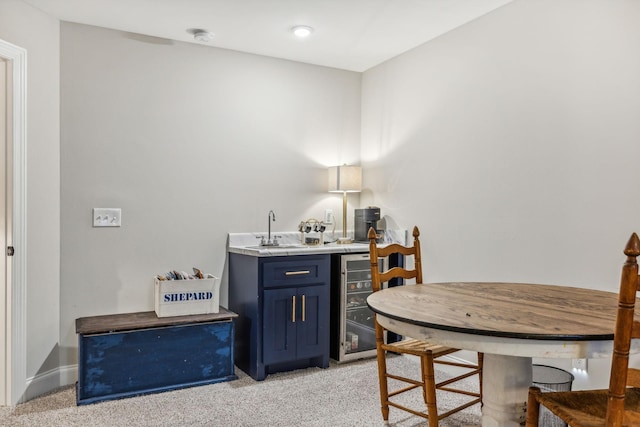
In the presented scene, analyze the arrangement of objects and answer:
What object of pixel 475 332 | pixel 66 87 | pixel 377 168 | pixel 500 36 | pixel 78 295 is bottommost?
pixel 78 295

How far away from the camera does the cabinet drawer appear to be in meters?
3.11

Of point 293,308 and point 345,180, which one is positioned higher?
point 345,180

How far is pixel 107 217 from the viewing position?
10.3 feet

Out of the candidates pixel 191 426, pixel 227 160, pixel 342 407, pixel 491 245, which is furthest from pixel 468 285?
pixel 227 160

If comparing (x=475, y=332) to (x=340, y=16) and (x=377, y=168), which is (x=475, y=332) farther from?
(x=377, y=168)

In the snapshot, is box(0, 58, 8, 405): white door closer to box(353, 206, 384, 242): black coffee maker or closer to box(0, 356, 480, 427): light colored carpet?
box(0, 356, 480, 427): light colored carpet

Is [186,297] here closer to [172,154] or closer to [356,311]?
[172,154]

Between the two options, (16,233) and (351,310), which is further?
(351,310)

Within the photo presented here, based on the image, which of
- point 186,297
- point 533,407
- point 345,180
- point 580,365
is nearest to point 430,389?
point 533,407

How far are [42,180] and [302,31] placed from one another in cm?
188

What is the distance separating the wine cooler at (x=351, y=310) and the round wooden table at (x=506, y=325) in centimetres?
125

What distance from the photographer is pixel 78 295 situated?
306 centimetres

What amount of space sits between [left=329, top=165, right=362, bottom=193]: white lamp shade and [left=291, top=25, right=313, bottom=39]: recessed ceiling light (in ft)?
3.50

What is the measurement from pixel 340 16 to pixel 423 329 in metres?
2.16
